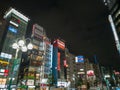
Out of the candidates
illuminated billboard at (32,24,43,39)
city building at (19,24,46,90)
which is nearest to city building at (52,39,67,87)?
city building at (19,24,46,90)

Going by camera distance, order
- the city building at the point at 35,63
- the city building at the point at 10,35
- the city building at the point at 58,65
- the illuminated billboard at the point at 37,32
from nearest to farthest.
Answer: the city building at the point at 35,63 < the city building at the point at 10,35 < the illuminated billboard at the point at 37,32 < the city building at the point at 58,65

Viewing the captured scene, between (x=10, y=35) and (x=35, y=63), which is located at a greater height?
(x=10, y=35)

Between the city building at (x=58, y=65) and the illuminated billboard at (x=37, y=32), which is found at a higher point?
the illuminated billboard at (x=37, y=32)

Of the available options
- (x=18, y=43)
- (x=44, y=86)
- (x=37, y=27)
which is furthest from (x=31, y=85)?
(x=18, y=43)

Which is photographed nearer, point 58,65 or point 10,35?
point 10,35

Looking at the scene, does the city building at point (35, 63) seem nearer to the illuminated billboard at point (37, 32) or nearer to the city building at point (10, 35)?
the illuminated billboard at point (37, 32)

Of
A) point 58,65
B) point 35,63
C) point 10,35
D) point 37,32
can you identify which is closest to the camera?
point 35,63

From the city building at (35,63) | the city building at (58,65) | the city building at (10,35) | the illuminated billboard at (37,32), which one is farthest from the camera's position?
the city building at (58,65)

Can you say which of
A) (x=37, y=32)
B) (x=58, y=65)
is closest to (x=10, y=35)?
(x=37, y=32)

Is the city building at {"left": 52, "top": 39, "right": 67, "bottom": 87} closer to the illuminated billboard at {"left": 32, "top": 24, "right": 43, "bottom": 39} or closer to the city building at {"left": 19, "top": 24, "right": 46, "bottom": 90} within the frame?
the city building at {"left": 19, "top": 24, "right": 46, "bottom": 90}

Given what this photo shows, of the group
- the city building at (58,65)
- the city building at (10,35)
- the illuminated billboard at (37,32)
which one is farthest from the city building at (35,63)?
the city building at (58,65)

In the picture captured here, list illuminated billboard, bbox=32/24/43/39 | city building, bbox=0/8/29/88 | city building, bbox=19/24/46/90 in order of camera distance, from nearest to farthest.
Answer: city building, bbox=19/24/46/90, city building, bbox=0/8/29/88, illuminated billboard, bbox=32/24/43/39

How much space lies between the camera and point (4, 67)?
56719 millimetres

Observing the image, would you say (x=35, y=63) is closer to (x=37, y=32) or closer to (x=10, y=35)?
(x=37, y=32)
